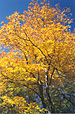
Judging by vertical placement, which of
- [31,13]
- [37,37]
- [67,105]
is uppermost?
[31,13]

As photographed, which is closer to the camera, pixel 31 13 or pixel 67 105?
pixel 31 13

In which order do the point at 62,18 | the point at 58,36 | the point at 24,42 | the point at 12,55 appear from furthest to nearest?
the point at 62,18
the point at 12,55
the point at 24,42
the point at 58,36

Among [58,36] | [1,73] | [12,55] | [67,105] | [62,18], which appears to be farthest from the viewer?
[67,105]

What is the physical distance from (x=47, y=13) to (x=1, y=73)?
4137 mm

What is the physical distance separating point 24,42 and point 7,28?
0.93 meters

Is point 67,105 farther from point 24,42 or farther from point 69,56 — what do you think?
point 24,42

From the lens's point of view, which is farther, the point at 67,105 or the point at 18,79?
the point at 67,105

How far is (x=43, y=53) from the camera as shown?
3.93 m

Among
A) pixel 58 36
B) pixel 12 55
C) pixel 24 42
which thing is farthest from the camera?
pixel 12 55

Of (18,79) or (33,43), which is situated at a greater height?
(33,43)

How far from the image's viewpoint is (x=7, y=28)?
3912mm

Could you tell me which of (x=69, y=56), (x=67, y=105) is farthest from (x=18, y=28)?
(x=67, y=105)

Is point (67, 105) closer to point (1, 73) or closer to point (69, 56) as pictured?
point (69, 56)

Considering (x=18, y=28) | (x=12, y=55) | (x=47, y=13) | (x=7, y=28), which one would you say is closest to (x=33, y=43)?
(x=18, y=28)
